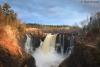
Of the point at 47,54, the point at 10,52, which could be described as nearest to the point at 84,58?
the point at 10,52

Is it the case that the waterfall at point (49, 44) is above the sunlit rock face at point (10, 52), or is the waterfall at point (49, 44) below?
below

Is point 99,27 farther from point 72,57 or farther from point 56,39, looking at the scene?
point 56,39

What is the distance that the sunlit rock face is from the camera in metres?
57.7

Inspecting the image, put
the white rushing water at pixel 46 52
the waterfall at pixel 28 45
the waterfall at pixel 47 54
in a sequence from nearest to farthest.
Result: the waterfall at pixel 47 54
the white rushing water at pixel 46 52
the waterfall at pixel 28 45

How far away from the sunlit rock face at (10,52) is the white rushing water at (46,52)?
88.9 feet

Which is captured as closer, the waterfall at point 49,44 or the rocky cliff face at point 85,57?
the rocky cliff face at point 85,57

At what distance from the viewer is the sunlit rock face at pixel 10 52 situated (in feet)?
189

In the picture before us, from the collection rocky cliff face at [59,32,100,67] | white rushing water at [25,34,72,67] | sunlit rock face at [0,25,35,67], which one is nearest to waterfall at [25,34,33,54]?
white rushing water at [25,34,72,67]

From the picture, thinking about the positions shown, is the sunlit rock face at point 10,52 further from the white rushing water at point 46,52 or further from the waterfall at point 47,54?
the white rushing water at point 46,52

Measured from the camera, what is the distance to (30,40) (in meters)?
111

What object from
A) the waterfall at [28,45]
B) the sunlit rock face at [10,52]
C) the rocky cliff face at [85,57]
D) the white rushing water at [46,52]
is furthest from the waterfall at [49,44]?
the rocky cliff face at [85,57]

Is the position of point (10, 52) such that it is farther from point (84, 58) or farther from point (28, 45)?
point (28, 45)

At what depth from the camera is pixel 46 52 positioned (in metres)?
108

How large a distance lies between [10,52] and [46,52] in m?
46.8
